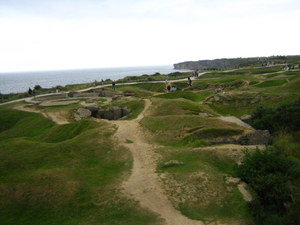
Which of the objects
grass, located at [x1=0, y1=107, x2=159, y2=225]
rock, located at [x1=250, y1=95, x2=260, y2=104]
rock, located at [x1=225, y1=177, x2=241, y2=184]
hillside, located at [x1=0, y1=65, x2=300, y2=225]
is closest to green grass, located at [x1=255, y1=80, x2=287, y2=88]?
rock, located at [x1=250, y1=95, x2=260, y2=104]

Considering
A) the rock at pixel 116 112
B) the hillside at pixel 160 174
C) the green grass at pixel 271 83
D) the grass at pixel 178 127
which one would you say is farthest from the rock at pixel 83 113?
the green grass at pixel 271 83

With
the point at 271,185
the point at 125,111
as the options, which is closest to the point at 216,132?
the point at 271,185

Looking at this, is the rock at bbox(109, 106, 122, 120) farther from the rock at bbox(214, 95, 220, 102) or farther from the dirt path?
the rock at bbox(214, 95, 220, 102)

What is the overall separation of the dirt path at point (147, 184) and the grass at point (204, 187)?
1.44 feet

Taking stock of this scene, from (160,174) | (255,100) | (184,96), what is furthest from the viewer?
(184,96)

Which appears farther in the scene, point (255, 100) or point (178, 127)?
point (255, 100)

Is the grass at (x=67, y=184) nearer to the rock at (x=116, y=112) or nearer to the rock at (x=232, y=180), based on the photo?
the rock at (x=232, y=180)

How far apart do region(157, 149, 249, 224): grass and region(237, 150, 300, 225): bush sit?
703mm

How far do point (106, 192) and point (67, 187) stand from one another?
1.99 metres

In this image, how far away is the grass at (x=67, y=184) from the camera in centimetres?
1063

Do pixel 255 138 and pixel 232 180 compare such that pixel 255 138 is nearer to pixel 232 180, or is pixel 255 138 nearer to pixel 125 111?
pixel 232 180

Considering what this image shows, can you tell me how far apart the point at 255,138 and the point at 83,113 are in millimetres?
22795

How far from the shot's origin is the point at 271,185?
1130 centimetres

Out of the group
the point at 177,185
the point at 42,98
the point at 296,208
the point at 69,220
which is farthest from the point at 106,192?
the point at 42,98
